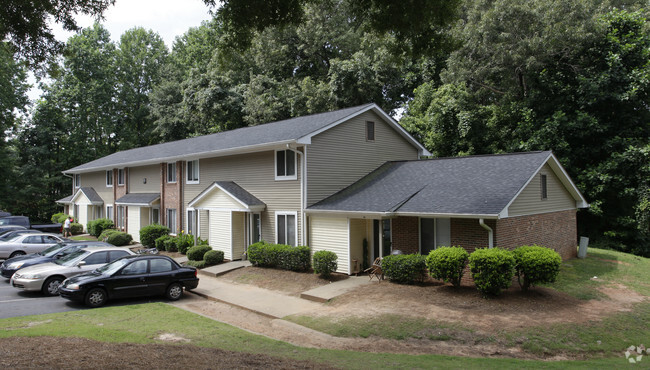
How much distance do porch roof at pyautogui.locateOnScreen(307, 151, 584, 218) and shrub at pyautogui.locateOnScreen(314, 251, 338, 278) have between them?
1.79m

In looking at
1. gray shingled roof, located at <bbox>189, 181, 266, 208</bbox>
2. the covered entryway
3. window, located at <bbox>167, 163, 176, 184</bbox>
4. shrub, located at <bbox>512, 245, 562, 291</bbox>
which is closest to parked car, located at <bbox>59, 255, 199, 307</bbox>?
gray shingled roof, located at <bbox>189, 181, 266, 208</bbox>

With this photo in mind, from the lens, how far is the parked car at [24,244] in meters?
19.6

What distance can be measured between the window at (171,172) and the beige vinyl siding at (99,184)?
9.43 m

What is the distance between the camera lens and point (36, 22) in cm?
1077

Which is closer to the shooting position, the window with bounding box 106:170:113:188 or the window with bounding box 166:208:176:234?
the window with bounding box 166:208:176:234

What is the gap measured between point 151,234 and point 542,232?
2133 cm

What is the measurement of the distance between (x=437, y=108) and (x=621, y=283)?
53.1ft

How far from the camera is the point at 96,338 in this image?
881 centimetres

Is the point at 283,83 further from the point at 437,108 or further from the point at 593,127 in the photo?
the point at 593,127

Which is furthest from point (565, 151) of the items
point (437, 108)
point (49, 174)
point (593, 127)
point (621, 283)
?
point (49, 174)

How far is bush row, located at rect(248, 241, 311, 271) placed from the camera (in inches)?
694

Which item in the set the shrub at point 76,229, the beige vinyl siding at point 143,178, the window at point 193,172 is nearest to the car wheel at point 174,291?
the window at point 193,172

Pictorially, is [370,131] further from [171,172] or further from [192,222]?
[171,172]

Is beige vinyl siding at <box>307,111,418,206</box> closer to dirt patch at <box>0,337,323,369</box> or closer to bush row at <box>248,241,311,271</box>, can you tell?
bush row at <box>248,241,311,271</box>
